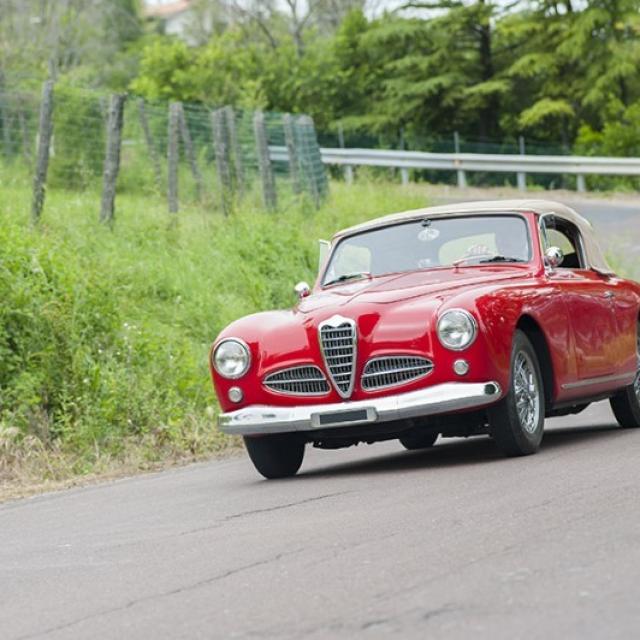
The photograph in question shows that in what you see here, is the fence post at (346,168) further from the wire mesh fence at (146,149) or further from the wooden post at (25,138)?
the wooden post at (25,138)

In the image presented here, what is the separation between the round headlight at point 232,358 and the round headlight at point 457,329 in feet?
4.16

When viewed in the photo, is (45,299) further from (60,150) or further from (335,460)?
(60,150)

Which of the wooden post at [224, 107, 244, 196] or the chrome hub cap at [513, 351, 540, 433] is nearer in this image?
the chrome hub cap at [513, 351, 540, 433]

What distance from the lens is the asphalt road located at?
5.18m

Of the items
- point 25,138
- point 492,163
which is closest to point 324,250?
point 25,138

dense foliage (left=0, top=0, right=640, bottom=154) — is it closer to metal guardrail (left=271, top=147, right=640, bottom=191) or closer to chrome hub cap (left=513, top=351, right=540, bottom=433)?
metal guardrail (left=271, top=147, right=640, bottom=191)

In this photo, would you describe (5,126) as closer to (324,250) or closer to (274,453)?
(324,250)

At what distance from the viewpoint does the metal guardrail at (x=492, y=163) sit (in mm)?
34469

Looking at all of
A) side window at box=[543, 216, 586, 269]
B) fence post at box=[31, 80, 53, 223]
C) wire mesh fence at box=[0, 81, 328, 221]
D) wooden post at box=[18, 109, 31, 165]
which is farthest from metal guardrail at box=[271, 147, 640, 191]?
side window at box=[543, 216, 586, 269]

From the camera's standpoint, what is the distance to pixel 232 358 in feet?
33.3

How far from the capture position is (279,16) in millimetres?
60562

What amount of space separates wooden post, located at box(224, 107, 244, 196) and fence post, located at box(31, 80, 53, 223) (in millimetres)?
4317

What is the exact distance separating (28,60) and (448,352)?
42.0 meters

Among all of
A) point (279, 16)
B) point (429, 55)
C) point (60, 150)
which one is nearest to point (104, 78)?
point (279, 16)
